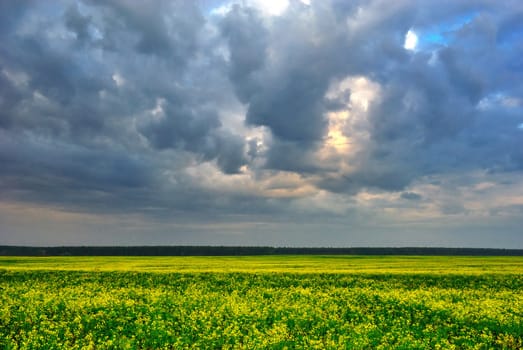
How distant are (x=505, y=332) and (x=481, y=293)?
38.8ft

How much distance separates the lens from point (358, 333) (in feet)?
54.2

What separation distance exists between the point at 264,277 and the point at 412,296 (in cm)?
1499

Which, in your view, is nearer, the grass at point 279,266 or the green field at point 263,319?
the green field at point 263,319

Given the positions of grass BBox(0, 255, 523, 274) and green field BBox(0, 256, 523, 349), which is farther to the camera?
grass BBox(0, 255, 523, 274)

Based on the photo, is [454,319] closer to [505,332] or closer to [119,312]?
[505,332]

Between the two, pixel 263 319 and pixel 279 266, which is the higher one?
pixel 279 266

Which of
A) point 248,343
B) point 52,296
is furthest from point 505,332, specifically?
point 52,296

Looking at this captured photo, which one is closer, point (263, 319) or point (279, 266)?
point (263, 319)

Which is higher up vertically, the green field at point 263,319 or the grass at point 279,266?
the grass at point 279,266

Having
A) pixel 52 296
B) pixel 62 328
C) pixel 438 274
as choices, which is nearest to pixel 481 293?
pixel 438 274

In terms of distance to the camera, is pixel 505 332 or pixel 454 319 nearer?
pixel 505 332

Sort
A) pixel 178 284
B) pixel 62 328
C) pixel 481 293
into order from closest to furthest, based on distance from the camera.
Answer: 1. pixel 62 328
2. pixel 481 293
3. pixel 178 284

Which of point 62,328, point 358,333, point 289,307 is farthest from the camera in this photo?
point 289,307

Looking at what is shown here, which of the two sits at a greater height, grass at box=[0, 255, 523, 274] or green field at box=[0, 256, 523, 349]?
grass at box=[0, 255, 523, 274]
